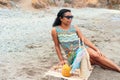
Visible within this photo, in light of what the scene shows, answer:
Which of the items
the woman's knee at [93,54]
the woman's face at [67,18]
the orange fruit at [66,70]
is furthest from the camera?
the woman's knee at [93,54]

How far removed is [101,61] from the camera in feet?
17.3

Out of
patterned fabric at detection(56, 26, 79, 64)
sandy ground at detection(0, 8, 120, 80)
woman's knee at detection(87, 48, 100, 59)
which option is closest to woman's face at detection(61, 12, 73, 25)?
patterned fabric at detection(56, 26, 79, 64)

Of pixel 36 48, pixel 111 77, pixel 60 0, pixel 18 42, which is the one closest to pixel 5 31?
pixel 18 42

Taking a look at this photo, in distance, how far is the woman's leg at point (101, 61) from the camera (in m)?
5.18

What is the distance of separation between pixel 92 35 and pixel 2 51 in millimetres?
3561

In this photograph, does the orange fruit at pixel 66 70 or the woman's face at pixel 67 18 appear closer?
the orange fruit at pixel 66 70

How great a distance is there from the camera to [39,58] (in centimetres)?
641

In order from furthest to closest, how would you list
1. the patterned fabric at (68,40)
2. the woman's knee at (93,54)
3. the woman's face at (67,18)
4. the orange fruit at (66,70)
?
the woman's knee at (93,54), the patterned fabric at (68,40), the woman's face at (67,18), the orange fruit at (66,70)

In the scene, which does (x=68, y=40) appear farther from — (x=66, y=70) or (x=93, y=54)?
(x=66, y=70)

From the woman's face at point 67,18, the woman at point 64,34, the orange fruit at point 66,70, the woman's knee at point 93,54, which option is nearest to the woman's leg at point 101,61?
the woman's knee at point 93,54

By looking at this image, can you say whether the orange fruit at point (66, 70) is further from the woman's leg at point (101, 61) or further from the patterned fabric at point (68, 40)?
the woman's leg at point (101, 61)

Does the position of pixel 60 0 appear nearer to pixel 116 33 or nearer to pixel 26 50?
pixel 116 33

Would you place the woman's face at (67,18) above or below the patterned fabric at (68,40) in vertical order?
above

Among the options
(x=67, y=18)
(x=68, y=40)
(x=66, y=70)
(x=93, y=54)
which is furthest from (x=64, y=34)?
(x=66, y=70)
